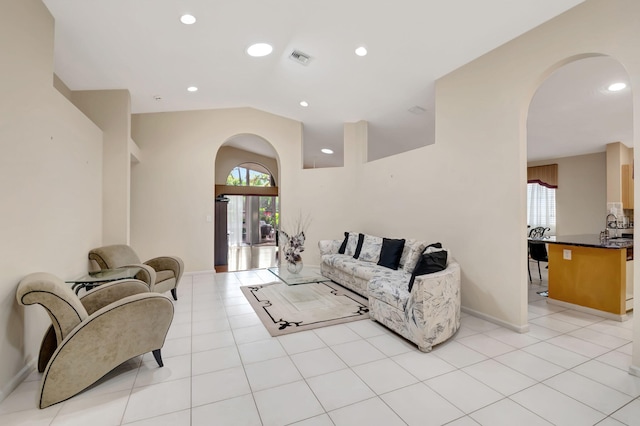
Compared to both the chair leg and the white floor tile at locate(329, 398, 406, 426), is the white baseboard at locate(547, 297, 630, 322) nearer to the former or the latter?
the white floor tile at locate(329, 398, 406, 426)

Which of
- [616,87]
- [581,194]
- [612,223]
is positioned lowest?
[612,223]

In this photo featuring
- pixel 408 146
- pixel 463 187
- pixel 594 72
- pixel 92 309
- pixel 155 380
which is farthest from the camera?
pixel 408 146

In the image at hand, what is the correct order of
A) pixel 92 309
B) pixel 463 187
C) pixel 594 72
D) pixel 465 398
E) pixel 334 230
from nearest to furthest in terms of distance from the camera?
pixel 465 398 → pixel 92 309 → pixel 594 72 → pixel 463 187 → pixel 334 230

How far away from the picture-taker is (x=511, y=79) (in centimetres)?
309

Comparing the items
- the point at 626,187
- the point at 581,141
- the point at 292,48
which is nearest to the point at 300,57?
the point at 292,48

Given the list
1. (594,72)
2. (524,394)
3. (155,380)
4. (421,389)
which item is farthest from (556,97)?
(155,380)

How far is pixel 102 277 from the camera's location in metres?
3.00

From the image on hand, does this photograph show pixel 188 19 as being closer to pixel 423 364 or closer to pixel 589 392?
pixel 423 364

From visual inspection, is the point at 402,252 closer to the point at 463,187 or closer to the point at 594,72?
the point at 463,187

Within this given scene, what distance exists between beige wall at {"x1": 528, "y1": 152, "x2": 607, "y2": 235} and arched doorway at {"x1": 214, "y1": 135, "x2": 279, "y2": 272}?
6.91 meters

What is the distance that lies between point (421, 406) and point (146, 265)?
→ 3.83 metres

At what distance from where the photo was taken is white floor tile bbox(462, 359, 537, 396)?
2117mm

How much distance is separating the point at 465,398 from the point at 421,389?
29 centimetres

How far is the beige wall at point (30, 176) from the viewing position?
2.09m
